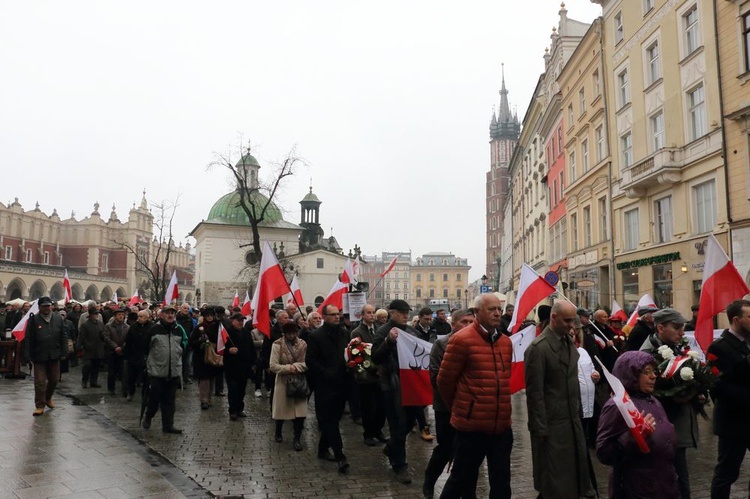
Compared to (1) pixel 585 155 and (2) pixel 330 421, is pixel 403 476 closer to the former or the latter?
(2) pixel 330 421

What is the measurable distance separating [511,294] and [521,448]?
3629 cm

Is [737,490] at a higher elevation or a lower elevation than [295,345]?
lower

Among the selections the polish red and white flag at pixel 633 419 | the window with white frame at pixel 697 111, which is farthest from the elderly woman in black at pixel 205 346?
the window with white frame at pixel 697 111

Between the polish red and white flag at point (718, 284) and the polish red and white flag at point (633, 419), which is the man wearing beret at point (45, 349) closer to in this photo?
the polish red and white flag at point (633, 419)

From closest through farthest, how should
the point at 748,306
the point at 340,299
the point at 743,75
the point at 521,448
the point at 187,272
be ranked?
the point at 748,306 → the point at 521,448 → the point at 340,299 → the point at 743,75 → the point at 187,272

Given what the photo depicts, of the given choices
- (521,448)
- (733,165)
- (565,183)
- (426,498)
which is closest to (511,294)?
(565,183)

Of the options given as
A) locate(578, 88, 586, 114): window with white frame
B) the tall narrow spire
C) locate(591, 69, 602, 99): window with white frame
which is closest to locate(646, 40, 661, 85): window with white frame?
locate(591, 69, 602, 99): window with white frame

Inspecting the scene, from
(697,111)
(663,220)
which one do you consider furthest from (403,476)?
(663,220)

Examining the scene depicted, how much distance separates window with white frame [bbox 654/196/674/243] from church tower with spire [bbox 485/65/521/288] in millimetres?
93378

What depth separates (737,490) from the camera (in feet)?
21.2

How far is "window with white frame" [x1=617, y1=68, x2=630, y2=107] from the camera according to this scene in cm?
2533

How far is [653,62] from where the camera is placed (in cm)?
2331

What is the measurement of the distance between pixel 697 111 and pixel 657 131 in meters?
2.49

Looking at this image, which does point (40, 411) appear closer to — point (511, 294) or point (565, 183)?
point (565, 183)
